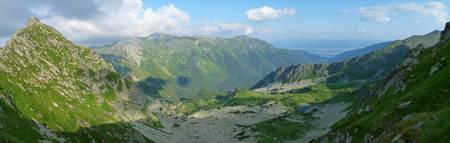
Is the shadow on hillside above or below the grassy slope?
below

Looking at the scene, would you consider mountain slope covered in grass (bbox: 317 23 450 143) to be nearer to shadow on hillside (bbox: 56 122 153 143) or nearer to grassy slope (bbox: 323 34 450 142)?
grassy slope (bbox: 323 34 450 142)

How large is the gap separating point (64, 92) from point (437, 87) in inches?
6343

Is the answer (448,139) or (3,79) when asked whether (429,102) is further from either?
(3,79)

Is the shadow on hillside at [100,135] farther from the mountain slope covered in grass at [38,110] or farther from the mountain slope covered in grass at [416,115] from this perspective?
the mountain slope covered in grass at [416,115]

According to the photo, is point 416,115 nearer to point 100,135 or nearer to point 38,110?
point 38,110

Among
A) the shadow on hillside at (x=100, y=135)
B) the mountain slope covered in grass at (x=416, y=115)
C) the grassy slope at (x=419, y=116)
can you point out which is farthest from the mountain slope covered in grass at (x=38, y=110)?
the grassy slope at (x=419, y=116)

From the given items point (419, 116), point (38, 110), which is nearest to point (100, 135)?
point (38, 110)

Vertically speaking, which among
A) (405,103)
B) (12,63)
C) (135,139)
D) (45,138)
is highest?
(12,63)

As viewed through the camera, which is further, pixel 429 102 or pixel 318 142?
pixel 318 142

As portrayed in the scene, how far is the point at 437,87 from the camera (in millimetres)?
81250

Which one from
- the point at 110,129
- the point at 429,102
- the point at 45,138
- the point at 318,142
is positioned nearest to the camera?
the point at 429,102

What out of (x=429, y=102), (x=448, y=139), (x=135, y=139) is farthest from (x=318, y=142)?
(x=135, y=139)

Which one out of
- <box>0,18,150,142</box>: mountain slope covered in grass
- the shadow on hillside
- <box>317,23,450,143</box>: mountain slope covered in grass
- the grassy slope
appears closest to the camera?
the grassy slope

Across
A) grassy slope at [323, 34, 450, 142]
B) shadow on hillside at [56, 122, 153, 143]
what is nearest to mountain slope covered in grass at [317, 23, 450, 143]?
grassy slope at [323, 34, 450, 142]
